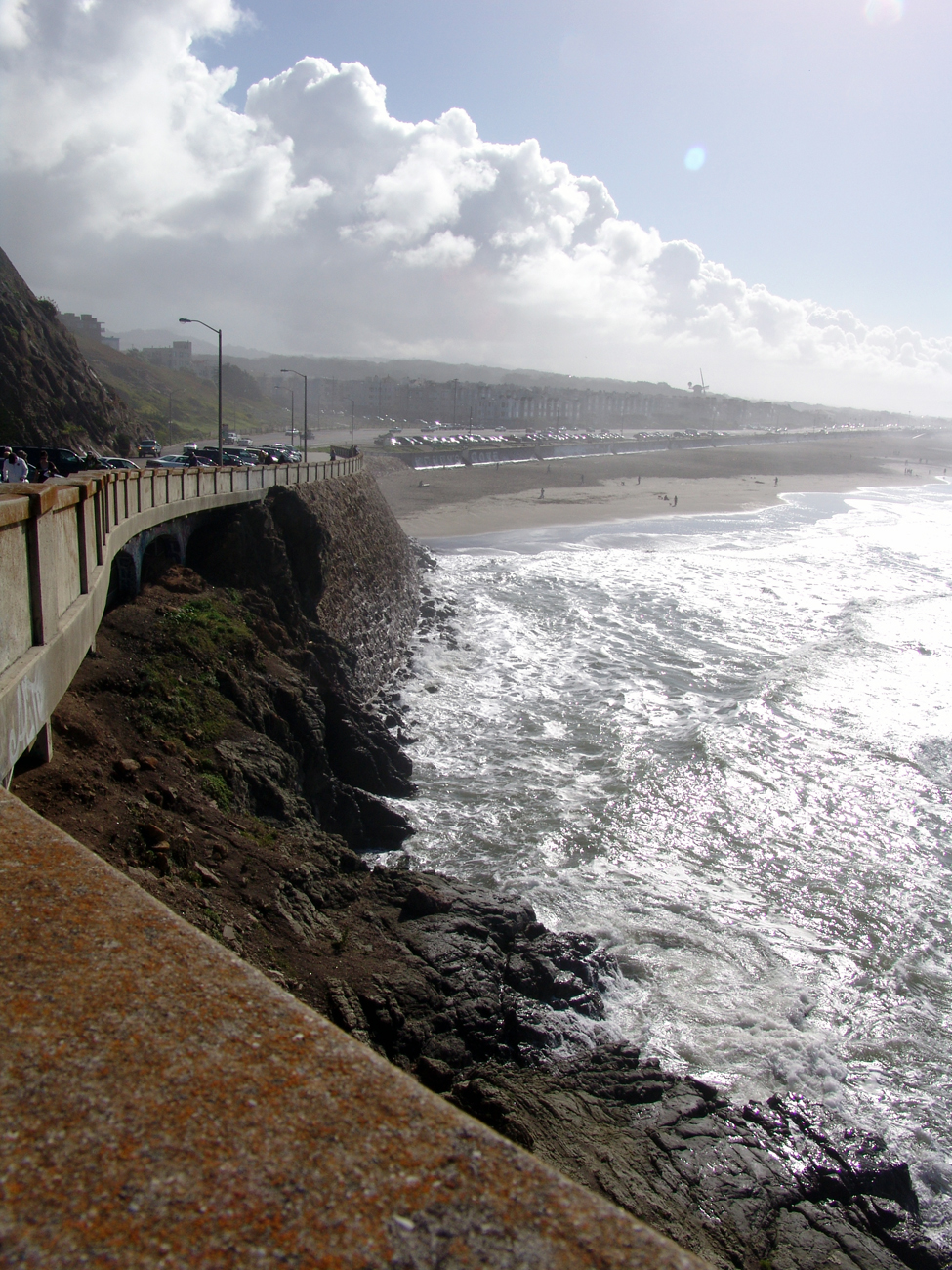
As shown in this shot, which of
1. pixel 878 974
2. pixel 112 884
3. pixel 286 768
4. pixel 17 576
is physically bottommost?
pixel 878 974

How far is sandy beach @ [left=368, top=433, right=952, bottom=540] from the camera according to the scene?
198 feet

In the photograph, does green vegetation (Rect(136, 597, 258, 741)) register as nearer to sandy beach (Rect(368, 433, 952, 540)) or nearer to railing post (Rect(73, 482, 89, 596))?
railing post (Rect(73, 482, 89, 596))

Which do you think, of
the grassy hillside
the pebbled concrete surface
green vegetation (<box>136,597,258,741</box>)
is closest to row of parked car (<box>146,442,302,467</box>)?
green vegetation (<box>136,597,258,741</box>)

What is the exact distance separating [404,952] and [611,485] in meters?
81.4

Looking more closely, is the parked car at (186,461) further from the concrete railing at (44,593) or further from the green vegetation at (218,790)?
the green vegetation at (218,790)

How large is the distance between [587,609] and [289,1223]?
3227 cm

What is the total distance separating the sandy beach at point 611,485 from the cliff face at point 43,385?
776 inches

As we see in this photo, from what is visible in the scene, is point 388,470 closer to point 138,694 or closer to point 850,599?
point 850,599

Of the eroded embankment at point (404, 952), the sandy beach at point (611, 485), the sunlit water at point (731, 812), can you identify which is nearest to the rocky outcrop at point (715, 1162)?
the eroded embankment at point (404, 952)

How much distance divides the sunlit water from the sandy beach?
2415 cm

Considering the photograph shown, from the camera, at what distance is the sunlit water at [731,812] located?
36.6 ft

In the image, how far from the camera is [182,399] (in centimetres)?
11525

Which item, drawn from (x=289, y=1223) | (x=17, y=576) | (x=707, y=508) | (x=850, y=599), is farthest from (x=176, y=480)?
(x=707, y=508)

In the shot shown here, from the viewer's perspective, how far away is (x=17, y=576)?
593cm
